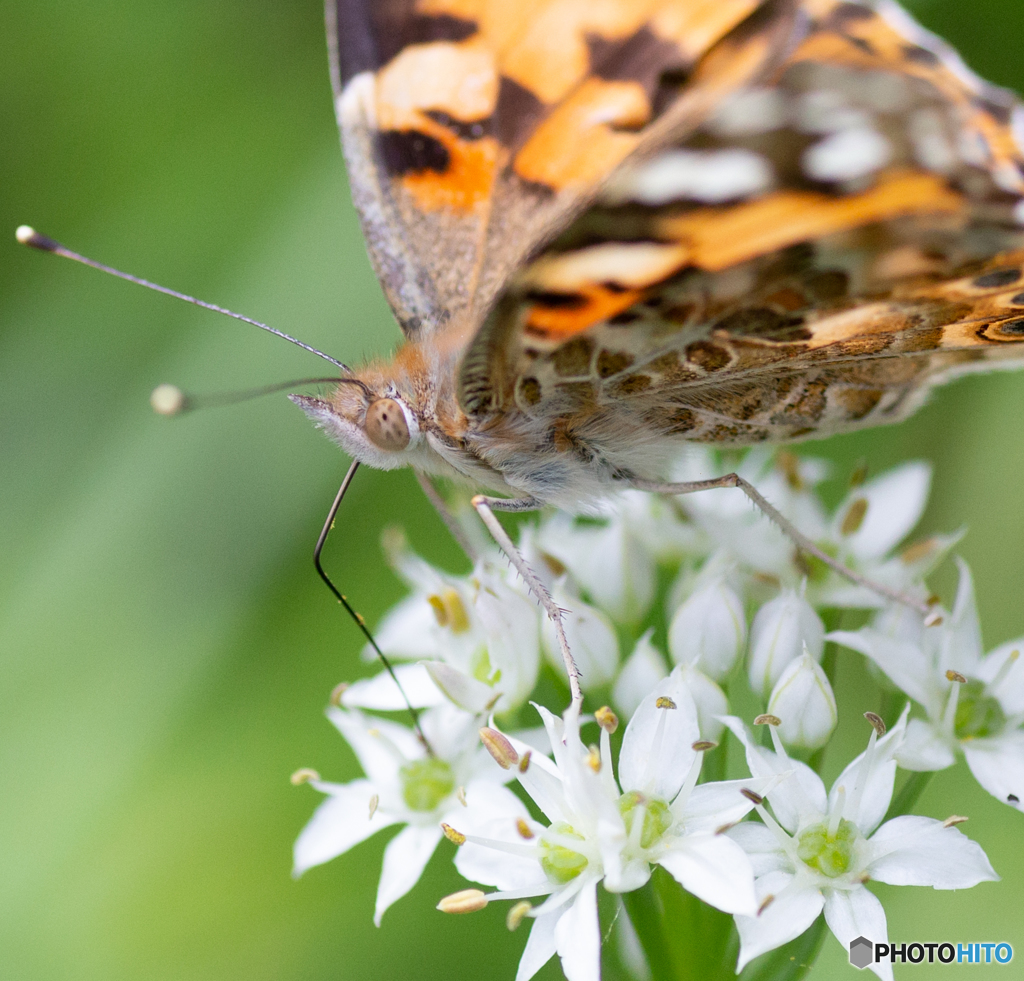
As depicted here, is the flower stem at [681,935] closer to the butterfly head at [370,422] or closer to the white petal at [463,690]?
the white petal at [463,690]

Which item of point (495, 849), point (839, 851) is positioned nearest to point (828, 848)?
point (839, 851)

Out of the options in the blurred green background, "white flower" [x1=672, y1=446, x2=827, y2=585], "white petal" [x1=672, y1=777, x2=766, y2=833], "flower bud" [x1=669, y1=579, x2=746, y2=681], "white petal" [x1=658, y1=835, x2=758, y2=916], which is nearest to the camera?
"white petal" [x1=658, y1=835, x2=758, y2=916]

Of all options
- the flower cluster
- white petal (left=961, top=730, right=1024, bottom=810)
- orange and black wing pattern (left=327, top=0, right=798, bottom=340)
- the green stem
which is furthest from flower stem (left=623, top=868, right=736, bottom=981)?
orange and black wing pattern (left=327, top=0, right=798, bottom=340)

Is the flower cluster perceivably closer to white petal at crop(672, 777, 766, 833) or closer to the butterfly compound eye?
white petal at crop(672, 777, 766, 833)

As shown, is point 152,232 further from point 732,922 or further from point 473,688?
point 732,922

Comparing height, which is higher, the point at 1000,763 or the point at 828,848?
the point at 828,848

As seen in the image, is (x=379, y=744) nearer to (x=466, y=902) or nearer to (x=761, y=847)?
(x=466, y=902)
